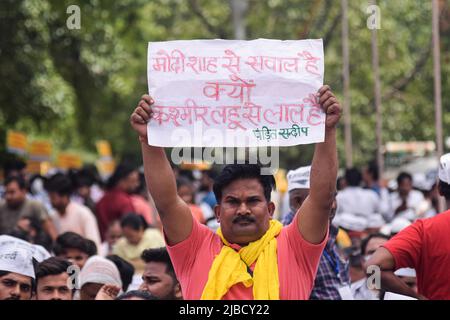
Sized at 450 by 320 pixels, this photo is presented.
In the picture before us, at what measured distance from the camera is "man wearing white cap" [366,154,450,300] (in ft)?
17.3

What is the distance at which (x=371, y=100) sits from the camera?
28375 mm

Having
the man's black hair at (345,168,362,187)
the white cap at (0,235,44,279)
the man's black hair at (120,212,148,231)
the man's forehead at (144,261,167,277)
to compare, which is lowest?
the man's forehead at (144,261,167,277)

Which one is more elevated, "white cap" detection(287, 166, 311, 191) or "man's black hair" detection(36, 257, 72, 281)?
"white cap" detection(287, 166, 311, 191)

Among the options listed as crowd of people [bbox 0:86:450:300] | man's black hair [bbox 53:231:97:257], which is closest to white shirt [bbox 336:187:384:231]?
man's black hair [bbox 53:231:97:257]

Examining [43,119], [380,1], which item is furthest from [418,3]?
[43,119]

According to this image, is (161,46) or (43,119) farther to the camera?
(43,119)

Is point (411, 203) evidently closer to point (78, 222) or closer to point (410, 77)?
point (78, 222)

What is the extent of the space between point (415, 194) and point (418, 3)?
474 inches

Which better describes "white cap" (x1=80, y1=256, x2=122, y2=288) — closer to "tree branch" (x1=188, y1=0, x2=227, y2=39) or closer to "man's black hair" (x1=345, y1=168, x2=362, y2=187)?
"man's black hair" (x1=345, y1=168, x2=362, y2=187)

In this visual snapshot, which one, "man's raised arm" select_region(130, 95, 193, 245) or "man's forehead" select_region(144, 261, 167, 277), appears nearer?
"man's raised arm" select_region(130, 95, 193, 245)

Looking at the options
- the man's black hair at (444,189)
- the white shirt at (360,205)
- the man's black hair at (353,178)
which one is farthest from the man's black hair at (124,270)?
the man's black hair at (353,178)

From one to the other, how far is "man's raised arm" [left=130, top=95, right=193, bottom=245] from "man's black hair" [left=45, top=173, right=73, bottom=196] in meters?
6.11
